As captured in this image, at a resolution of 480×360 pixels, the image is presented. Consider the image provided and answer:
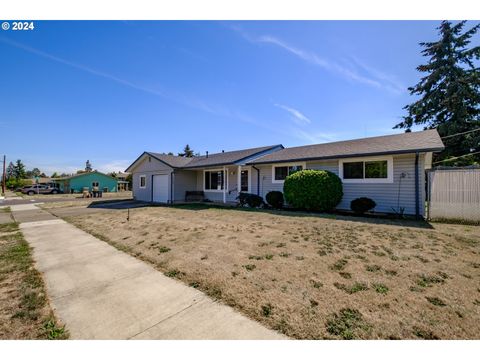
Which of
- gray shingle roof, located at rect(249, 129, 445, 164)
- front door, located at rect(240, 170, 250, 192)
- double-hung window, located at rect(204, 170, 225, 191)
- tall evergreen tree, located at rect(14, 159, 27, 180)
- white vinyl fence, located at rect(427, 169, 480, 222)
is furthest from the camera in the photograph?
tall evergreen tree, located at rect(14, 159, 27, 180)

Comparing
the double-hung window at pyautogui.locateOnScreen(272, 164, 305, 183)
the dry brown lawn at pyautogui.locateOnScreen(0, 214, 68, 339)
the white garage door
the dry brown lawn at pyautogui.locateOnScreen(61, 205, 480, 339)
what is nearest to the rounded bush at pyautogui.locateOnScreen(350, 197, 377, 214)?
the dry brown lawn at pyautogui.locateOnScreen(61, 205, 480, 339)

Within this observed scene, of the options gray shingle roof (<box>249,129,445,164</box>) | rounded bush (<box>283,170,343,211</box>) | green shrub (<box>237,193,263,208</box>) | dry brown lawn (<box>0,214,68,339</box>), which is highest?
gray shingle roof (<box>249,129,445,164</box>)

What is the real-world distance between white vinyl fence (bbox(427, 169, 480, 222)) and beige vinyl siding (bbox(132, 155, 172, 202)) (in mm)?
15831

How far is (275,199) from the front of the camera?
41.2 feet

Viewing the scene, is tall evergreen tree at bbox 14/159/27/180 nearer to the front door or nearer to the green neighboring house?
the green neighboring house

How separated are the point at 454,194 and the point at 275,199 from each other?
7.35 m

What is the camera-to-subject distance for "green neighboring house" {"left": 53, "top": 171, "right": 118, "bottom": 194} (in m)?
40.8

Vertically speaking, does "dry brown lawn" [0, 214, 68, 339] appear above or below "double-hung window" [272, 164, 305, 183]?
below

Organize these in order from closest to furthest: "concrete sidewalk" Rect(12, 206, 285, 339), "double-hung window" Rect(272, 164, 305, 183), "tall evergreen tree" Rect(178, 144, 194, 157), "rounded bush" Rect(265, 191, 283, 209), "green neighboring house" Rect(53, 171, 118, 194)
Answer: "concrete sidewalk" Rect(12, 206, 285, 339) < "rounded bush" Rect(265, 191, 283, 209) < "double-hung window" Rect(272, 164, 305, 183) < "green neighboring house" Rect(53, 171, 118, 194) < "tall evergreen tree" Rect(178, 144, 194, 157)

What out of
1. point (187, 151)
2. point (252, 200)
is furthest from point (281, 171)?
point (187, 151)

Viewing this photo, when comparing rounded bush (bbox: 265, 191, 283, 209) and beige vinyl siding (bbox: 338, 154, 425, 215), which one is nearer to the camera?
beige vinyl siding (bbox: 338, 154, 425, 215)
